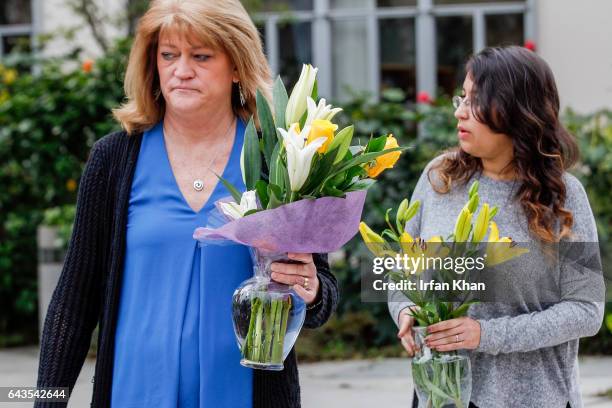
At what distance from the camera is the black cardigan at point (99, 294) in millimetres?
2779

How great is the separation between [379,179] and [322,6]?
12.2 feet

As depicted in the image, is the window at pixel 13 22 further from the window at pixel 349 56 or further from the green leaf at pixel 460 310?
the green leaf at pixel 460 310

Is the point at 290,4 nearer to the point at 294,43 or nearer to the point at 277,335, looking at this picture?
the point at 294,43

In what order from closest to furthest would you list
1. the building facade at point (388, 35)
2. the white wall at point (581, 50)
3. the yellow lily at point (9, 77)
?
the yellow lily at point (9, 77) < the white wall at point (581, 50) < the building facade at point (388, 35)

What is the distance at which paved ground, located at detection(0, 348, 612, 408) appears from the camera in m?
6.62

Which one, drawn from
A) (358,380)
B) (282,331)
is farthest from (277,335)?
(358,380)

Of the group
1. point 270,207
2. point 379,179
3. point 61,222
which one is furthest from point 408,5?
point 270,207

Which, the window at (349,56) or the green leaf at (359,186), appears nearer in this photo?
the green leaf at (359,186)

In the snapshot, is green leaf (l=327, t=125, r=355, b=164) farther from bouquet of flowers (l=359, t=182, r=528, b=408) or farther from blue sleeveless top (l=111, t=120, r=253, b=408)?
Answer: blue sleeveless top (l=111, t=120, r=253, b=408)

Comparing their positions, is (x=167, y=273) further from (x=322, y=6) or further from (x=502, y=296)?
(x=322, y=6)

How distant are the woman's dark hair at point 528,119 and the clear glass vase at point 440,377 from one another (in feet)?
1.63

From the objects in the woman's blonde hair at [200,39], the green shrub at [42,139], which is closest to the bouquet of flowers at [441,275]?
the woman's blonde hair at [200,39]

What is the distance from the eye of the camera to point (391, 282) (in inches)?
111

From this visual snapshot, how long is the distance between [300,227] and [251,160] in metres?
0.25
